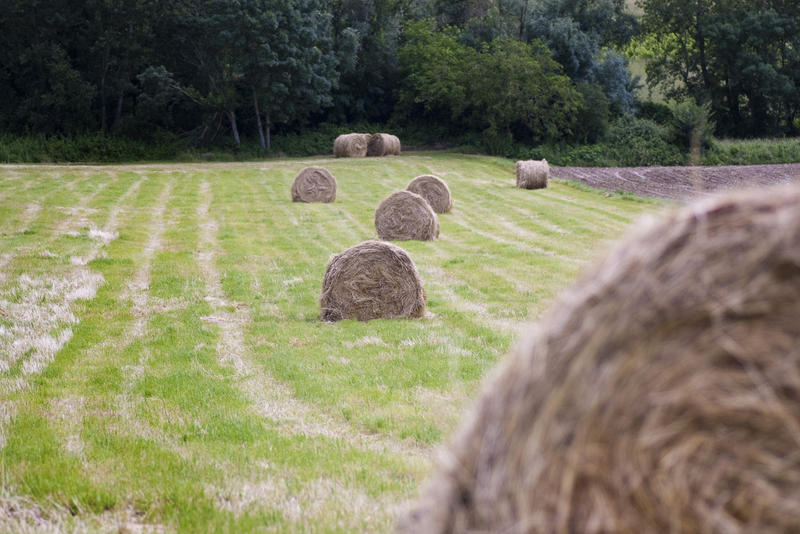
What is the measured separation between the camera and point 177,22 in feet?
133

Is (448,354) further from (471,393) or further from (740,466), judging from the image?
(740,466)

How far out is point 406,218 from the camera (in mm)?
18312

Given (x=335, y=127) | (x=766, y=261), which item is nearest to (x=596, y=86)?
(x=335, y=127)

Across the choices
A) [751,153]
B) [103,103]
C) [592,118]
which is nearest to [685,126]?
[751,153]

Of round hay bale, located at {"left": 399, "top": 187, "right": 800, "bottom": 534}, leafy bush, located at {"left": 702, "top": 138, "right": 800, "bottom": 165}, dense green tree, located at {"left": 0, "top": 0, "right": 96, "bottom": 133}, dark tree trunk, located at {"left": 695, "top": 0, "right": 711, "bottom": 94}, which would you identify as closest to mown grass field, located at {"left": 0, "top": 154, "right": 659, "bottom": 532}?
round hay bale, located at {"left": 399, "top": 187, "right": 800, "bottom": 534}

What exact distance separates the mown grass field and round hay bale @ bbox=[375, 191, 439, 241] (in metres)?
0.52

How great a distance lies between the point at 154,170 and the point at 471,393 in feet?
95.8

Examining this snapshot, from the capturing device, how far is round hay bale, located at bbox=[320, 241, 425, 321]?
10.4 metres

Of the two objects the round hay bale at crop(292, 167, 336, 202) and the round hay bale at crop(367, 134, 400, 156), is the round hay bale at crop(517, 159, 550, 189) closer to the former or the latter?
the round hay bale at crop(292, 167, 336, 202)

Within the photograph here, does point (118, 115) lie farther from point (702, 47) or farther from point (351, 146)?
point (702, 47)

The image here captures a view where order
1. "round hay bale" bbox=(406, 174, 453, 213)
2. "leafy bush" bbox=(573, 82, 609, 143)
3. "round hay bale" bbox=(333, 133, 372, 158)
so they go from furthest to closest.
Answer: "leafy bush" bbox=(573, 82, 609, 143) → "round hay bale" bbox=(333, 133, 372, 158) → "round hay bale" bbox=(406, 174, 453, 213)

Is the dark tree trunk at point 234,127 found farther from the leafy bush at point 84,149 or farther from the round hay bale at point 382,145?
the round hay bale at point 382,145

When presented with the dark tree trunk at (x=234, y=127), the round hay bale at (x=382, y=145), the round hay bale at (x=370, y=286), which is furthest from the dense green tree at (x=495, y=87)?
the round hay bale at (x=370, y=286)

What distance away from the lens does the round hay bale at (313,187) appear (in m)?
25.7
